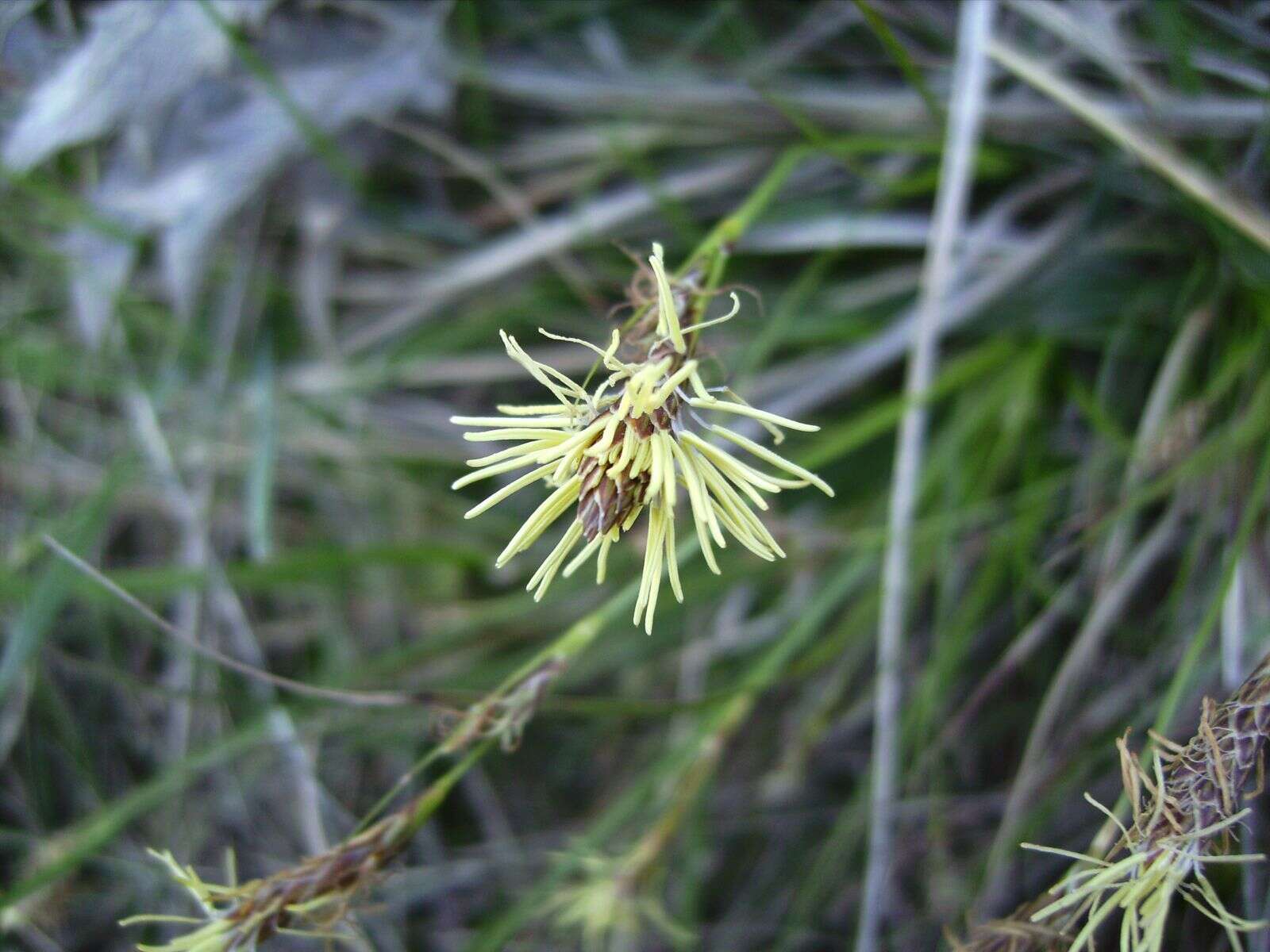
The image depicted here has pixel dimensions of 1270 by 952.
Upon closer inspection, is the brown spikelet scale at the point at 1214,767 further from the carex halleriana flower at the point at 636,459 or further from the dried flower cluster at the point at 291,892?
the dried flower cluster at the point at 291,892

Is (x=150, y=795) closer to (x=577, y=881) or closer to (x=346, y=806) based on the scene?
(x=346, y=806)

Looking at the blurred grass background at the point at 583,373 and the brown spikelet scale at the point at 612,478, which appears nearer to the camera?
the brown spikelet scale at the point at 612,478

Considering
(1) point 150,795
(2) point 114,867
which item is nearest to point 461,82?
(1) point 150,795

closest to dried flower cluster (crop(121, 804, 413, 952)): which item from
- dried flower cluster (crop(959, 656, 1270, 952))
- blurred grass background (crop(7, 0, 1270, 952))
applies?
blurred grass background (crop(7, 0, 1270, 952))

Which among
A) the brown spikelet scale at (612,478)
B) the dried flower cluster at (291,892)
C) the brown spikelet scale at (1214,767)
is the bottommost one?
the dried flower cluster at (291,892)

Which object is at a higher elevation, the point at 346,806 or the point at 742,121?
the point at 742,121

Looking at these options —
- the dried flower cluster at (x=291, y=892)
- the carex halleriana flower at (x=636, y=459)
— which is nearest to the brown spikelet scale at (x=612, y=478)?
the carex halleriana flower at (x=636, y=459)

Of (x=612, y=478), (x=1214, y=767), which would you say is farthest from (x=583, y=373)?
(x=1214, y=767)

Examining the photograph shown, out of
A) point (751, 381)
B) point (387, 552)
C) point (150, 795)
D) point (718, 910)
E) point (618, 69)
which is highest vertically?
point (618, 69)
